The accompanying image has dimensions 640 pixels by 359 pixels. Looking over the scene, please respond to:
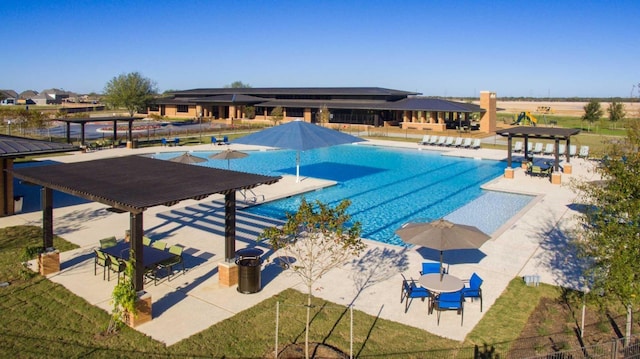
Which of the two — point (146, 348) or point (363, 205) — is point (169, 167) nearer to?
point (146, 348)

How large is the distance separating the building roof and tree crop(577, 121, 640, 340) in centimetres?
1716

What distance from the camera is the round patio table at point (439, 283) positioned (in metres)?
10.8

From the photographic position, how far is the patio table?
12.0m

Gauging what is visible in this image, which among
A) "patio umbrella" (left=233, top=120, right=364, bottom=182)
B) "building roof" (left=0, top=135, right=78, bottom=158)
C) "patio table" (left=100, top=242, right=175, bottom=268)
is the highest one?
"patio umbrella" (left=233, top=120, right=364, bottom=182)

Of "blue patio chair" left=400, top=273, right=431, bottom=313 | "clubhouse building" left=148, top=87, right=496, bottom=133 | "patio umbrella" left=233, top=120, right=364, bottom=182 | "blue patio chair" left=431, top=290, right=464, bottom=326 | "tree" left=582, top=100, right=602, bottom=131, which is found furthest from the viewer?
"tree" left=582, top=100, right=602, bottom=131

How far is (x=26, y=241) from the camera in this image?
50.3 feet

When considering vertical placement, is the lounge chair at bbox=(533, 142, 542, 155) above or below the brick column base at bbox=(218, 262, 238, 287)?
above

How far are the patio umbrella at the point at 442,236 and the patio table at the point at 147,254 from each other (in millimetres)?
5842

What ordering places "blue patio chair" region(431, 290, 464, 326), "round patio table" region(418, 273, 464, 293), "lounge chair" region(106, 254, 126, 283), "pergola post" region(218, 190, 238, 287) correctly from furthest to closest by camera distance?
"pergola post" region(218, 190, 238, 287) → "lounge chair" region(106, 254, 126, 283) → "round patio table" region(418, 273, 464, 293) → "blue patio chair" region(431, 290, 464, 326)

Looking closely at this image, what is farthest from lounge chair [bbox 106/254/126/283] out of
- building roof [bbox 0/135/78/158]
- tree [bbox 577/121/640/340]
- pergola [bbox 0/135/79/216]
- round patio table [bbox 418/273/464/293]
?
tree [bbox 577/121/640/340]

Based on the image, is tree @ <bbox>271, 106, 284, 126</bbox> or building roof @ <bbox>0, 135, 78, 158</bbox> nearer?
building roof @ <bbox>0, 135, 78, 158</bbox>

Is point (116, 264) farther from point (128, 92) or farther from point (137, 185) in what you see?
point (128, 92)

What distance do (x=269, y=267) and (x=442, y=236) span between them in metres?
4.79

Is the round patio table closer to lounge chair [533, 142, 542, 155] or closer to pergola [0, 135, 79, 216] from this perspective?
pergola [0, 135, 79, 216]
